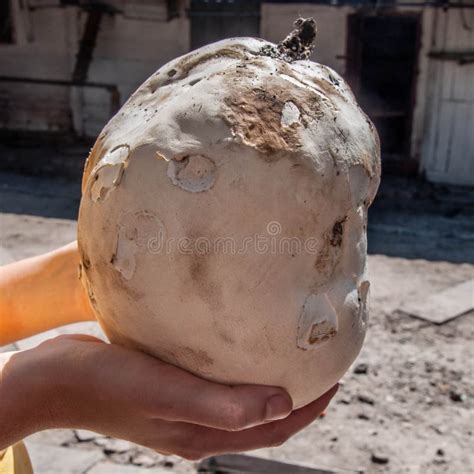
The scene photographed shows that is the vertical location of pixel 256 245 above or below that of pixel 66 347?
above

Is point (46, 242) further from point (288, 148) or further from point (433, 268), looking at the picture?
point (288, 148)

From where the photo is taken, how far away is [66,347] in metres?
1.38

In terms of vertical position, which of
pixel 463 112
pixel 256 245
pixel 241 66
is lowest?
pixel 463 112

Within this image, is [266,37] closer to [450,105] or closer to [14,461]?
[450,105]

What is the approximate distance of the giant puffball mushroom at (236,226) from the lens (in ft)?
4.37

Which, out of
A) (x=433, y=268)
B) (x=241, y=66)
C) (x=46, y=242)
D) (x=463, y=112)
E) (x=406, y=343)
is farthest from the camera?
(x=463, y=112)

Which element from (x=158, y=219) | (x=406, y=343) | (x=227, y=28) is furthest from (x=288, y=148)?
(x=227, y=28)

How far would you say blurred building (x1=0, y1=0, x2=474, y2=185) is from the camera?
888 cm

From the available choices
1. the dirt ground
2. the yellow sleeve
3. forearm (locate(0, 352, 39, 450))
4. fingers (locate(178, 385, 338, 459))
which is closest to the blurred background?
the dirt ground

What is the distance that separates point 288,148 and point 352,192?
19 centimetres

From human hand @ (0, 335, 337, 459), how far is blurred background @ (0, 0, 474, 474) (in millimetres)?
1880

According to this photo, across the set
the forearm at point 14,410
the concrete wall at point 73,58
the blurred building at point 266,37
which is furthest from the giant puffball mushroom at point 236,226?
the concrete wall at point 73,58

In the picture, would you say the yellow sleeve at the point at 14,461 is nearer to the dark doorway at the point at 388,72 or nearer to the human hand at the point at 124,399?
the human hand at the point at 124,399

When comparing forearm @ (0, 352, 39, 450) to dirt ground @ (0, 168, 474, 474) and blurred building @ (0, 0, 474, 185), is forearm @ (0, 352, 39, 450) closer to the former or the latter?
dirt ground @ (0, 168, 474, 474)
